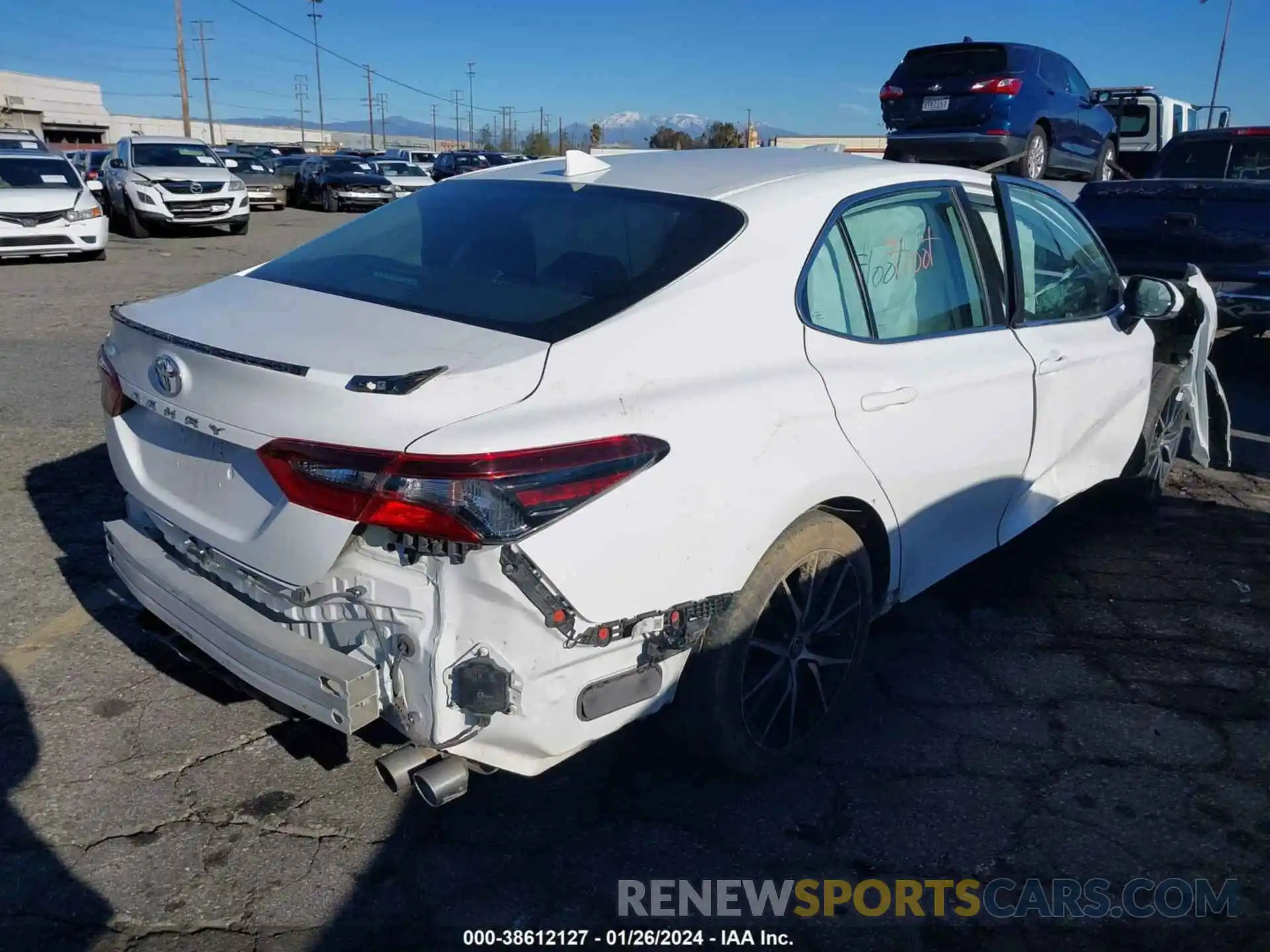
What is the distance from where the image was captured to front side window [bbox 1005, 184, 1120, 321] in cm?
397

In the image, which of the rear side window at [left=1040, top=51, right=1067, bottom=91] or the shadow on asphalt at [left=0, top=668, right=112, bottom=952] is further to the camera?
the rear side window at [left=1040, top=51, right=1067, bottom=91]

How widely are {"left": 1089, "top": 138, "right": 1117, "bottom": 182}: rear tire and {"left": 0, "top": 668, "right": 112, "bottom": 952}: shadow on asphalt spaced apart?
1327cm

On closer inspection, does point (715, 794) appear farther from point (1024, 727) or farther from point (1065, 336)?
point (1065, 336)

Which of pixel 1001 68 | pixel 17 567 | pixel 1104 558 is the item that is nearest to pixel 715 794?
pixel 1104 558

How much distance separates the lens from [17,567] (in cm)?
430

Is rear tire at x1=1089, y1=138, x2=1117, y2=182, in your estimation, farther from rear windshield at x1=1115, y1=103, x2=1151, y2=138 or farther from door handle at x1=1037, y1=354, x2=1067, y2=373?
door handle at x1=1037, y1=354, x2=1067, y2=373

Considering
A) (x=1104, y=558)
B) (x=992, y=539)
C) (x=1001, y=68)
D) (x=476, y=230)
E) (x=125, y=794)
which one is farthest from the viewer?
(x=1001, y=68)

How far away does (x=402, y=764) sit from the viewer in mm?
2414

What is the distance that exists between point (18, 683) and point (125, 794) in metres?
0.83

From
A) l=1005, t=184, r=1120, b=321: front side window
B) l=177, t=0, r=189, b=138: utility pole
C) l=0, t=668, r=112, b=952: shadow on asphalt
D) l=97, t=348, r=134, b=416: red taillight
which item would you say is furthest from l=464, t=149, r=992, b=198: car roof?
l=177, t=0, r=189, b=138: utility pole

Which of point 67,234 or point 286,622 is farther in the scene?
point 67,234

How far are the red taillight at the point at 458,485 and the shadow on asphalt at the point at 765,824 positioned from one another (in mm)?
880

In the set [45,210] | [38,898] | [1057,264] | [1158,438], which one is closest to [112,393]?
[38,898]

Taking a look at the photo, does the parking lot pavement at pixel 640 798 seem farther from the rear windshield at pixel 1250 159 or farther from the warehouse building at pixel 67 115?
the warehouse building at pixel 67 115
